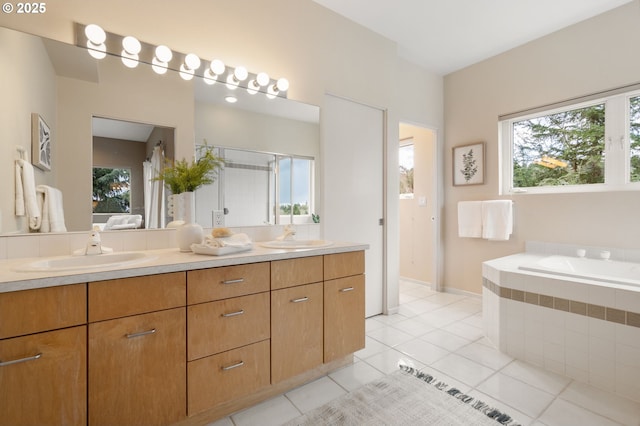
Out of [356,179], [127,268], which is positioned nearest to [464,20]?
[356,179]

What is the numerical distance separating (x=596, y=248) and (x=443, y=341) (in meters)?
1.58

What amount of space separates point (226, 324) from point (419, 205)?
10.3 feet

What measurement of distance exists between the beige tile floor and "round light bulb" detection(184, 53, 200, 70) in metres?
2.02

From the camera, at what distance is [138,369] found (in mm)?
1186

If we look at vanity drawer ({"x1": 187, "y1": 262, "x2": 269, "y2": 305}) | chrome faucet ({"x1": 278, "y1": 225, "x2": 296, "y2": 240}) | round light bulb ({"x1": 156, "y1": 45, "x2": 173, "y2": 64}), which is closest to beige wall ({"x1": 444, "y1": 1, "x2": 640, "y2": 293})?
chrome faucet ({"x1": 278, "y1": 225, "x2": 296, "y2": 240})

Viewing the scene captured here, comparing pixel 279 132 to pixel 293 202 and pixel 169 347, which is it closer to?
pixel 293 202

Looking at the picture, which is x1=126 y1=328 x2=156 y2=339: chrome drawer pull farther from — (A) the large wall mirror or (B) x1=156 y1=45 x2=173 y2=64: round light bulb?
(B) x1=156 y1=45 x2=173 y2=64: round light bulb

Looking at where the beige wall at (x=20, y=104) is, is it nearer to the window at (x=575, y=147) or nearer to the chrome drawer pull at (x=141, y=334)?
the chrome drawer pull at (x=141, y=334)

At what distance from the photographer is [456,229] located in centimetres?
362

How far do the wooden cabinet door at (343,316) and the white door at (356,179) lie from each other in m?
0.70

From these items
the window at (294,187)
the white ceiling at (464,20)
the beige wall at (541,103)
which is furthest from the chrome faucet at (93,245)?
the beige wall at (541,103)

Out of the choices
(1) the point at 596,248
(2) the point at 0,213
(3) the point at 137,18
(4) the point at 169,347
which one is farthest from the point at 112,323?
(1) the point at 596,248

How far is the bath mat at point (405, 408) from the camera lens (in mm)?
1450

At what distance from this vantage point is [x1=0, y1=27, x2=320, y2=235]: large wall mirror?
1.35 meters
